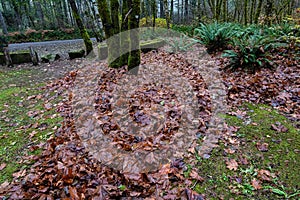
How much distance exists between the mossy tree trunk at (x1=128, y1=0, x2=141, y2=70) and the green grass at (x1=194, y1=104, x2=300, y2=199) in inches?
124

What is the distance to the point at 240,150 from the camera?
9.41 feet

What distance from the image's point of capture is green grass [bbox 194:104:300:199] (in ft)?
7.54

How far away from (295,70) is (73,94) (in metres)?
5.59

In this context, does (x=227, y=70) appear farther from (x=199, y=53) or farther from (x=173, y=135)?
(x=173, y=135)

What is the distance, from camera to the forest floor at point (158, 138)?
2422 millimetres

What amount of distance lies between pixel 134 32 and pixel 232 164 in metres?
4.03

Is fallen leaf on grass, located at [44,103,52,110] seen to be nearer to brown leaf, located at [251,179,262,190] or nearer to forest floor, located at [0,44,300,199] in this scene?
forest floor, located at [0,44,300,199]

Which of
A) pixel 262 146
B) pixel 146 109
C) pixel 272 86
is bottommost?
pixel 262 146

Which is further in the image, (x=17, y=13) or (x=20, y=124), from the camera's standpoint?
(x=17, y=13)

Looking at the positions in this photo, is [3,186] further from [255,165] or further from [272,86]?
[272,86]

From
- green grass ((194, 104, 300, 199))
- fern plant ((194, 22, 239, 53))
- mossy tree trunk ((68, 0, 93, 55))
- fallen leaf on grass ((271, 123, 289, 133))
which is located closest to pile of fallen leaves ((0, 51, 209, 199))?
green grass ((194, 104, 300, 199))

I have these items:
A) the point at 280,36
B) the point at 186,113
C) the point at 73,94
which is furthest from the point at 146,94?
the point at 280,36

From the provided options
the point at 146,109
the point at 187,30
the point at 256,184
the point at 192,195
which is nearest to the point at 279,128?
the point at 256,184

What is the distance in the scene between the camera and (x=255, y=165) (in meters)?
2.61
